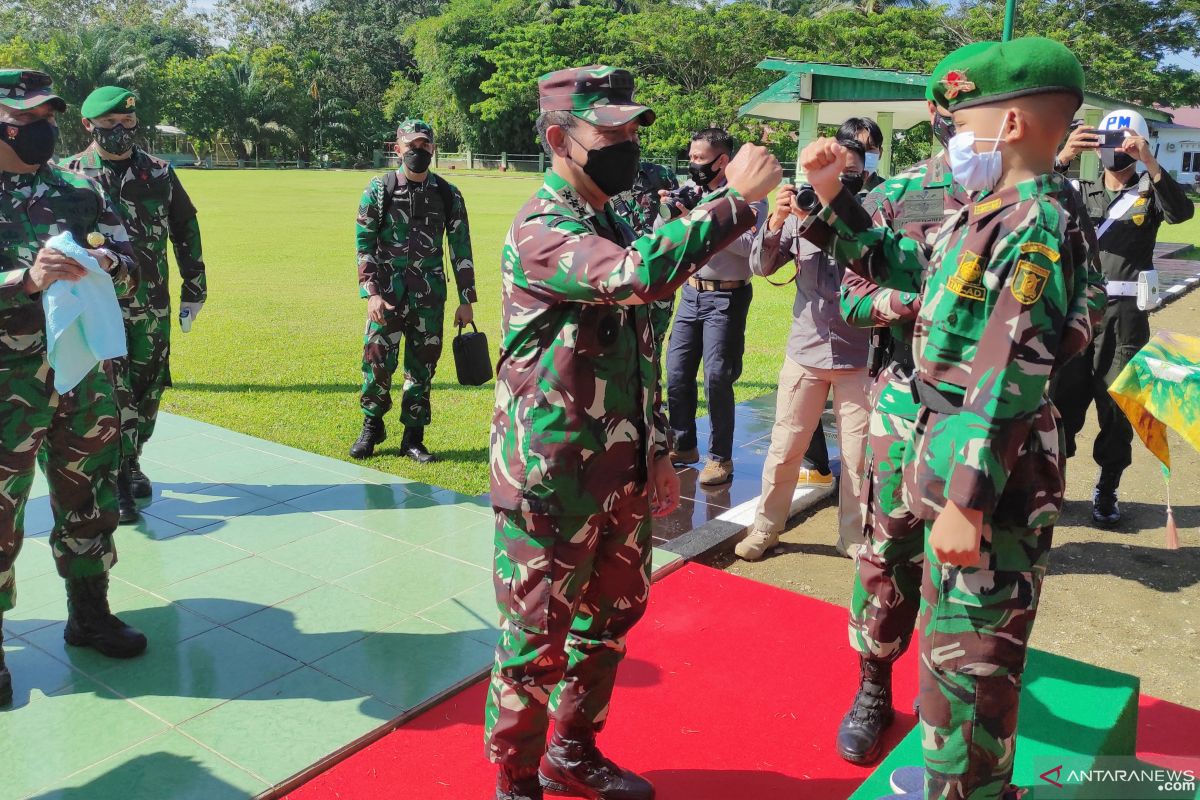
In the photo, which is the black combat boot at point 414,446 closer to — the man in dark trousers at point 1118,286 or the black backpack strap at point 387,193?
the black backpack strap at point 387,193

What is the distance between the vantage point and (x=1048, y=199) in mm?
2287

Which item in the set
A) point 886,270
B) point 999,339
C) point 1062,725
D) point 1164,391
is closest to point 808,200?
point 886,270

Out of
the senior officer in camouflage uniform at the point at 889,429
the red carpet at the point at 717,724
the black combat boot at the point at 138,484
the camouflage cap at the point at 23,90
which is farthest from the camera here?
the black combat boot at the point at 138,484

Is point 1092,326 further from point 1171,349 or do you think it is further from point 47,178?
point 47,178

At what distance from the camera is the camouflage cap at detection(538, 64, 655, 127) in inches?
100

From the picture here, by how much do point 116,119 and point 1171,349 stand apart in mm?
5351

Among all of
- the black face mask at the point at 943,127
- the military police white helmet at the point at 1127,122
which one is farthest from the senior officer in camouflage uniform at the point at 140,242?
the military police white helmet at the point at 1127,122

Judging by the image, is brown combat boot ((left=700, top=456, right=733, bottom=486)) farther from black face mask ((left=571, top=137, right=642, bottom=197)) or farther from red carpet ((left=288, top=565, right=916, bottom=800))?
black face mask ((left=571, top=137, right=642, bottom=197))

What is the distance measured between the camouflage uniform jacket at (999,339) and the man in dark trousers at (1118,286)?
351cm

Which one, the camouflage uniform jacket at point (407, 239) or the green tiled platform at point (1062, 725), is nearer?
the green tiled platform at point (1062, 725)

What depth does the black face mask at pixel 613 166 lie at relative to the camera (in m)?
2.62

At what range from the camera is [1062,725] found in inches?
113

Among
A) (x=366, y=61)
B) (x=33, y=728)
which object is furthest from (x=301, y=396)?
(x=366, y=61)

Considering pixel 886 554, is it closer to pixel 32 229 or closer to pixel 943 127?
pixel 943 127
